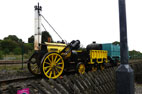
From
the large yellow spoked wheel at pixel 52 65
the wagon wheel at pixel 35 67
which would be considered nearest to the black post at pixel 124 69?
the large yellow spoked wheel at pixel 52 65

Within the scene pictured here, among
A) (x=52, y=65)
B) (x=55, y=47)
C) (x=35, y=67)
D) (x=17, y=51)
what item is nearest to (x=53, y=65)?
(x=52, y=65)

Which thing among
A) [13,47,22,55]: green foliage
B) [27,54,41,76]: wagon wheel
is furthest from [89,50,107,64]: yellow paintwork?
[13,47,22,55]: green foliage

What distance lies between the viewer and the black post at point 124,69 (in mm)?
2672

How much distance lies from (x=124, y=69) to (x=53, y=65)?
537 centimetres

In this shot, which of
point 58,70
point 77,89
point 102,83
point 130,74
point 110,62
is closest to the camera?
point 130,74

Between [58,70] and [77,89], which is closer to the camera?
[77,89]

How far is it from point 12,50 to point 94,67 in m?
7.03

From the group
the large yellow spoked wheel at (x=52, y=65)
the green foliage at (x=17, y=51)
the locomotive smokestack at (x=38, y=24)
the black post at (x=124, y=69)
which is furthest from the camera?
the green foliage at (x=17, y=51)

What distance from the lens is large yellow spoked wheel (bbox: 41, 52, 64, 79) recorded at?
24.2 ft

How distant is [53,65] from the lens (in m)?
7.67

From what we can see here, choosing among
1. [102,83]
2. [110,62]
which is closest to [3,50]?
[102,83]

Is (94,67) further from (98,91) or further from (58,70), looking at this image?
(98,91)

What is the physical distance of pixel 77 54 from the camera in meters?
9.66

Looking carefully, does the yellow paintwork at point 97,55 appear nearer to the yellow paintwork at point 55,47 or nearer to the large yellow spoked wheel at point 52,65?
the yellow paintwork at point 55,47
